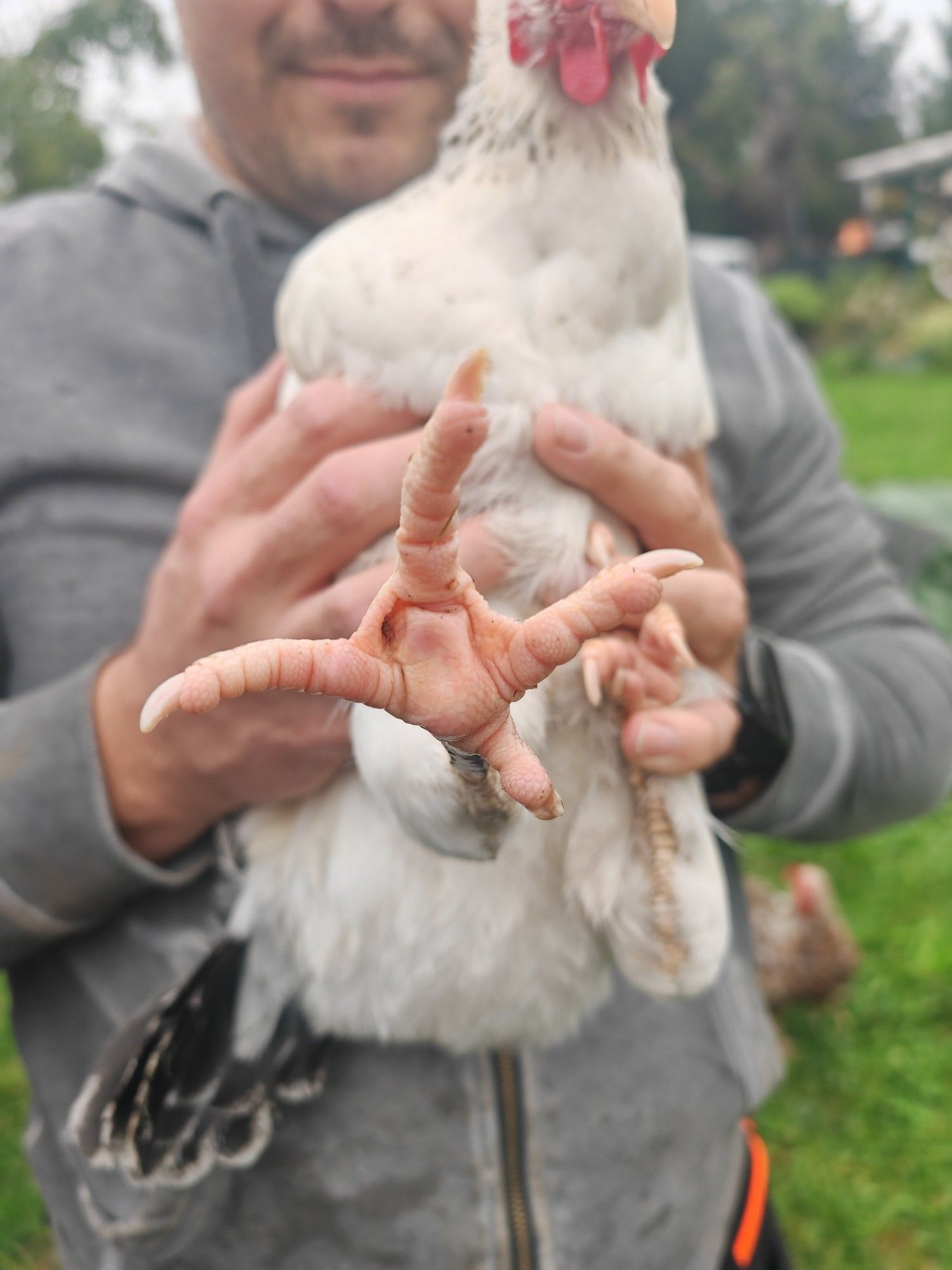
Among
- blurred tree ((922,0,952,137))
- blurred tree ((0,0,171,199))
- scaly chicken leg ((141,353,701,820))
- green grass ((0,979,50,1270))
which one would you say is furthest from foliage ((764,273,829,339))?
scaly chicken leg ((141,353,701,820))

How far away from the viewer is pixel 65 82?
200cm

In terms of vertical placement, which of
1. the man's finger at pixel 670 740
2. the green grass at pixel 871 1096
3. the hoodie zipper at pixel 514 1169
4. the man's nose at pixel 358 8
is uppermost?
the man's nose at pixel 358 8

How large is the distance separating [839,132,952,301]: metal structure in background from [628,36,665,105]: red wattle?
686 cm

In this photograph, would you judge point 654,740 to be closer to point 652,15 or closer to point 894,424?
point 652,15

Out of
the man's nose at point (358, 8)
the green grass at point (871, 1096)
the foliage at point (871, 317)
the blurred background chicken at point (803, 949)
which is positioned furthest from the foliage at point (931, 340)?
the man's nose at point (358, 8)

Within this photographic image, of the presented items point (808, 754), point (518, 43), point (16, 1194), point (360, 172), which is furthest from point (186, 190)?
point (16, 1194)

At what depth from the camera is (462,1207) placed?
4.01 feet

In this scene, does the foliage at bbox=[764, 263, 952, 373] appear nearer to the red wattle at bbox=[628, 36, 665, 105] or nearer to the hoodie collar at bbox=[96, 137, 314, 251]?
the hoodie collar at bbox=[96, 137, 314, 251]

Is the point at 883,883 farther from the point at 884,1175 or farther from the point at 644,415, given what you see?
the point at 644,415

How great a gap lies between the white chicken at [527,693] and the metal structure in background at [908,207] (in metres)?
6.92

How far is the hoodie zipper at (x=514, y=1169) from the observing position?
123 cm

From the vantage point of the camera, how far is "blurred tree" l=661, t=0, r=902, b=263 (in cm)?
179

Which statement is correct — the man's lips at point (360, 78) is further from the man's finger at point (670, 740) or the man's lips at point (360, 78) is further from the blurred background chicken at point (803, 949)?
the blurred background chicken at point (803, 949)

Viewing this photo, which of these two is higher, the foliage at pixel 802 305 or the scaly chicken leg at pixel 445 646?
the scaly chicken leg at pixel 445 646
